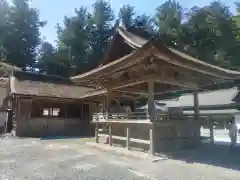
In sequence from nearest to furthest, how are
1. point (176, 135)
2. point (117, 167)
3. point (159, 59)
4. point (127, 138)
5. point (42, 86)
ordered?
point (117, 167) → point (159, 59) → point (176, 135) → point (127, 138) → point (42, 86)

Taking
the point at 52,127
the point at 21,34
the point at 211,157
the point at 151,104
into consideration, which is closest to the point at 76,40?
the point at 21,34

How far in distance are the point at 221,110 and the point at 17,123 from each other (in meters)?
17.4

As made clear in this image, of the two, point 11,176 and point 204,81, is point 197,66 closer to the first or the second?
point 204,81

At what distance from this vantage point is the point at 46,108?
18047 mm

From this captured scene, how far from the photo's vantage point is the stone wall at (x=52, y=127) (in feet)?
53.4

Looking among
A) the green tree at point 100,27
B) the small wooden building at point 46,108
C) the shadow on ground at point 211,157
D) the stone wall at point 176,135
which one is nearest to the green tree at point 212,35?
the green tree at point 100,27

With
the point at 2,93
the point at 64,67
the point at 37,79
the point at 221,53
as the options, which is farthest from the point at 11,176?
the point at 221,53

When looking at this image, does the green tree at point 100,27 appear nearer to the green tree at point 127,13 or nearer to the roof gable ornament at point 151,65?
the green tree at point 127,13

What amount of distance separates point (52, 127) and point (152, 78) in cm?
1167

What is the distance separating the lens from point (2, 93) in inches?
920

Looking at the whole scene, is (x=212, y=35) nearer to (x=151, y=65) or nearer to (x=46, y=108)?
(x=46, y=108)

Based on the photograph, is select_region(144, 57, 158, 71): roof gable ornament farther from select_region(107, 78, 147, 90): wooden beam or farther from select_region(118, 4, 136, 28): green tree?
select_region(118, 4, 136, 28): green tree

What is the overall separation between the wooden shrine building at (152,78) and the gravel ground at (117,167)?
41.4 inches

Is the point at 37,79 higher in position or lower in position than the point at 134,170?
higher
